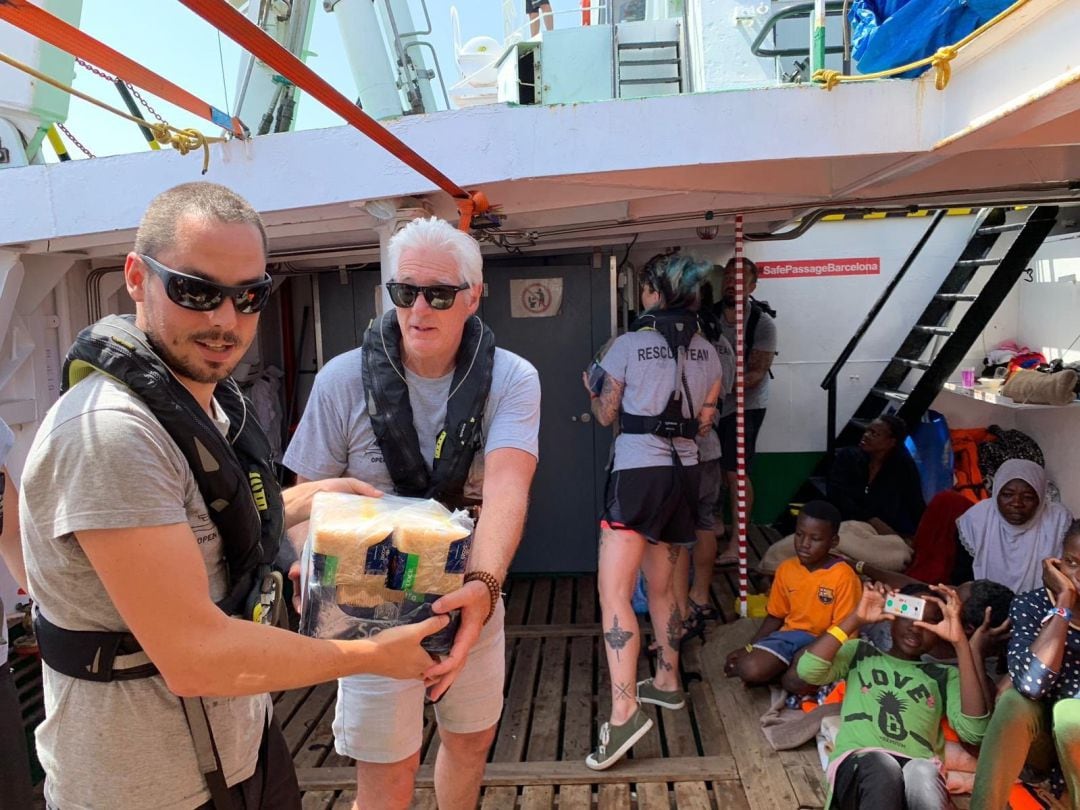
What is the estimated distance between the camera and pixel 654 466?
3.46m

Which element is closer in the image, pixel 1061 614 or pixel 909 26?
pixel 1061 614

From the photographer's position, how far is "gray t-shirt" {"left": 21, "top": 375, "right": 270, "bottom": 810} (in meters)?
1.10

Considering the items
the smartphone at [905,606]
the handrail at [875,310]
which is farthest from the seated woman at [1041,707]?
the handrail at [875,310]

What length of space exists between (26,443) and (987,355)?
647 centimetres

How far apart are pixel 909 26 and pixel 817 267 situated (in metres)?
3.65

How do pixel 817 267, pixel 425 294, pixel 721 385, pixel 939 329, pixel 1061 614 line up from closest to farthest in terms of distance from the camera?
1. pixel 425 294
2. pixel 1061 614
3. pixel 721 385
4. pixel 939 329
5. pixel 817 267

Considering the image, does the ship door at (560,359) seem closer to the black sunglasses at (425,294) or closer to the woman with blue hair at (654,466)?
the woman with blue hair at (654,466)

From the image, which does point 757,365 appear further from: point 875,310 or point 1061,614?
point 1061,614

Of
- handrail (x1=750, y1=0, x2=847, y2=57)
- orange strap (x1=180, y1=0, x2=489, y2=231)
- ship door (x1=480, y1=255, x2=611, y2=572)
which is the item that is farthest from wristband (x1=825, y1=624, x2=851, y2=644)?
handrail (x1=750, y1=0, x2=847, y2=57)

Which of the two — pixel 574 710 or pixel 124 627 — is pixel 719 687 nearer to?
pixel 574 710

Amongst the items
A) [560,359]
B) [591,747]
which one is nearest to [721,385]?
[560,359]

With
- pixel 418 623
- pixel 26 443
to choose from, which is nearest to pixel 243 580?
pixel 418 623

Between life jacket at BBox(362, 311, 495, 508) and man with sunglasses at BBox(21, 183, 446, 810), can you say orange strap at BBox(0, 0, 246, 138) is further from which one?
life jacket at BBox(362, 311, 495, 508)

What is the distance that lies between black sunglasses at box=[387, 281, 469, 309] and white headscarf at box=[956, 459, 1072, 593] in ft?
9.99
